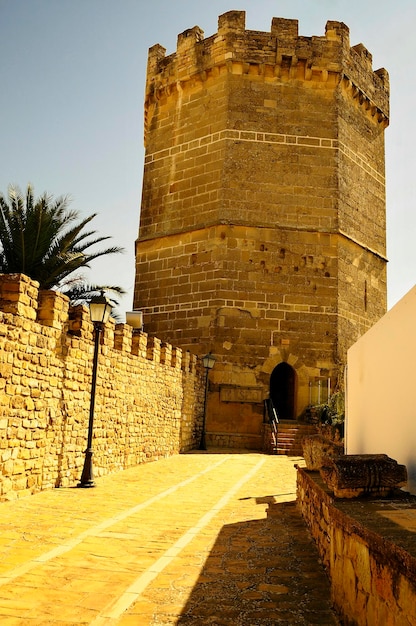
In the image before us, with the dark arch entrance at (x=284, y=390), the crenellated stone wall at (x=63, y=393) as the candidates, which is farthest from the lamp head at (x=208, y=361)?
the crenellated stone wall at (x=63, y=393)

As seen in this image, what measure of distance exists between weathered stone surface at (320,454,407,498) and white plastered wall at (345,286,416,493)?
1.46 feet

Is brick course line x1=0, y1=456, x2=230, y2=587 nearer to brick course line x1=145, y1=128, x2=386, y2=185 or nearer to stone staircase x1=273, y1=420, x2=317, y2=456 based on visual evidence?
stone staircase x1=273, y1=420, x2=317, y2=456

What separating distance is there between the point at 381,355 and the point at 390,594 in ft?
10.4

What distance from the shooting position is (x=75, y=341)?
26.6 feet

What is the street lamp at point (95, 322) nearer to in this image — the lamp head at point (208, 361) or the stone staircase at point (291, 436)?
the lamp head at point (208, 361)

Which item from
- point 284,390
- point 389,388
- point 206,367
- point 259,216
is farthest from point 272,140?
point 389,388

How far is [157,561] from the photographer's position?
4262 millimetres

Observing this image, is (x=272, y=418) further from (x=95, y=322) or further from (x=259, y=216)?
(x=95, y=322)

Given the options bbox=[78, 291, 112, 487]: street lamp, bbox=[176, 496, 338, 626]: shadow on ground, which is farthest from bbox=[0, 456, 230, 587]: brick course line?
bbox=[78, 291, 112, 487]: street lamp

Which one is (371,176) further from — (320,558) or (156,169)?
(320,558)

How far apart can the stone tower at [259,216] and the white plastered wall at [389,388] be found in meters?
10.3

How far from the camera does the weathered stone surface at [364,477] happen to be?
3625 mm

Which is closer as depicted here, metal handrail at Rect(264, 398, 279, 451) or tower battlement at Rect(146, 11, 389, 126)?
metal handrail at Rect(264, 398, 279, 451)

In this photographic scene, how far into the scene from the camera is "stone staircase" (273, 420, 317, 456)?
14.9m
